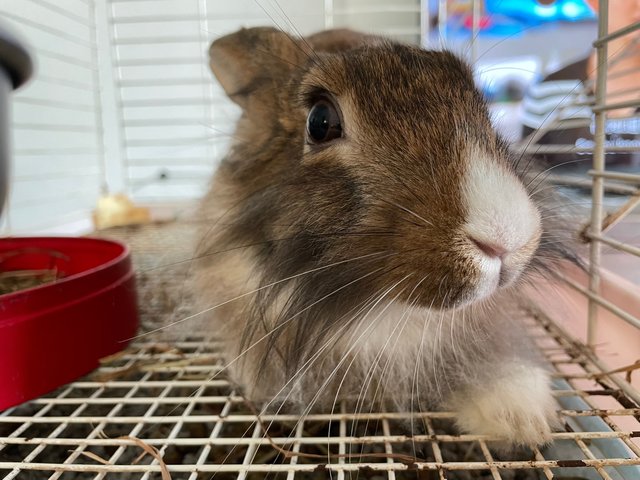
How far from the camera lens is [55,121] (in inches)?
144

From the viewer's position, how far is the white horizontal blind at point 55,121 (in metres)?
3.24

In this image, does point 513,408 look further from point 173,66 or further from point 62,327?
point 173,66

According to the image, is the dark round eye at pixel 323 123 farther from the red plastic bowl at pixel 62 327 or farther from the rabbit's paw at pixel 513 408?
the red plastic bowl at pixel 62 327

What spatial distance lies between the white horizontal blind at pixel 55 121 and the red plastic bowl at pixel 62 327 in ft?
5.63

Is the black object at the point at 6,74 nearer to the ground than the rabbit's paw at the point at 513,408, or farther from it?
farther from it

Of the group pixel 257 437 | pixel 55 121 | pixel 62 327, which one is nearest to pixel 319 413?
pixel 257 437

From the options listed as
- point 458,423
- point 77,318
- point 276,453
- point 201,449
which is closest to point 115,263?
point 77,318

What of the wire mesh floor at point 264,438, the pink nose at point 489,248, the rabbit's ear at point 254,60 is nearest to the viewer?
the pink nose at point 489,248

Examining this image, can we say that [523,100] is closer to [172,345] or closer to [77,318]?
[172,345]

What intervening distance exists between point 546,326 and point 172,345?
1.40 m

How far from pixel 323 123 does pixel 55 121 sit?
308 centimetres

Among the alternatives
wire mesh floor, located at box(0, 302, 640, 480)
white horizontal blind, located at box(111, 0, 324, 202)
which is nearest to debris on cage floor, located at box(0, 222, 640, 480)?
wire mesh floor, located at box(0, 302, 640, 480)

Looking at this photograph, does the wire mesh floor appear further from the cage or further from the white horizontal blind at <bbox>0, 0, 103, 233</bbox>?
the white horizontal blind at <bbox>0, 0, 103, 233</bbox>

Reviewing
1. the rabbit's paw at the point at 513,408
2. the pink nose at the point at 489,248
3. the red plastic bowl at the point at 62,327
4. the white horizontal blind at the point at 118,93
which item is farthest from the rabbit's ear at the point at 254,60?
the white horizontal blind at the point at 118,93
